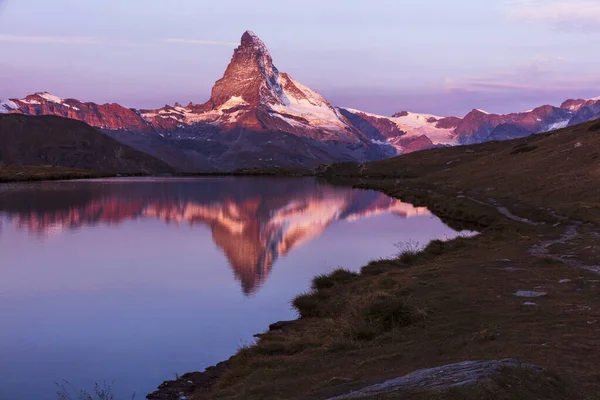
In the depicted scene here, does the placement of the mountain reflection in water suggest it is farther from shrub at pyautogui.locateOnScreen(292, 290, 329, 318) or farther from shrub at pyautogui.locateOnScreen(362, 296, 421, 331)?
A: shrub at pyautogui.locateOnScreen(362, 296, 421, 331)

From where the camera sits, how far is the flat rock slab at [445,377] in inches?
417

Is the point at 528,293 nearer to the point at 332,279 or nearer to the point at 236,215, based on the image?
the point at 332,279

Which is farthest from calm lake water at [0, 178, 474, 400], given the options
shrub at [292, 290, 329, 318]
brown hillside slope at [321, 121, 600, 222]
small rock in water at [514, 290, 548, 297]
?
brown hillside slope at [321, 121, 600, 222]

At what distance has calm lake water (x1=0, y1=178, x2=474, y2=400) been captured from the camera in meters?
21.7

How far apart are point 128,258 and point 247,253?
10.2m

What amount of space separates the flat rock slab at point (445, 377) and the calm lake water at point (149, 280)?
999 centimetres

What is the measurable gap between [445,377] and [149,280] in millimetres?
29314

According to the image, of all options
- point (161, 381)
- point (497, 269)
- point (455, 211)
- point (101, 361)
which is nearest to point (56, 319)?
point (101, 361)

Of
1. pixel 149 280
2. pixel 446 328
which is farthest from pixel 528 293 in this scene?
pixel 149 280

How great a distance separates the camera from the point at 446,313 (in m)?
20.1

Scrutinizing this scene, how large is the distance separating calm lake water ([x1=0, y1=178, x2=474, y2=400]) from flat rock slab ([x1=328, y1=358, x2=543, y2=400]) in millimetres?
9988

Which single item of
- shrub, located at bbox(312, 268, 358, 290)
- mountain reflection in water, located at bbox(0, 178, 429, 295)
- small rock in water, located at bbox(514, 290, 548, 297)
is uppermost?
small rock in water, located at bbox(514, 290, 548, 297)

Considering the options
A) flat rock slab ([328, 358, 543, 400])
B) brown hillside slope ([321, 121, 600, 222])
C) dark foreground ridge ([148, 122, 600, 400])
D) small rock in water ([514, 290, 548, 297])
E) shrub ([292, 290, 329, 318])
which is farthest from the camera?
brown hillside slope ([321, 121, 600, 222])

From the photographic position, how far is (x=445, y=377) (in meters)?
11.1
